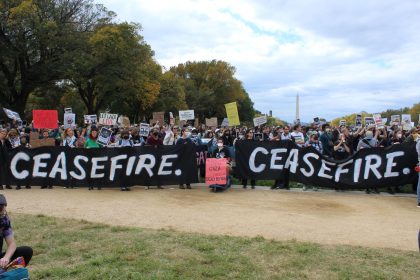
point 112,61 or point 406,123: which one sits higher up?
point 112,61

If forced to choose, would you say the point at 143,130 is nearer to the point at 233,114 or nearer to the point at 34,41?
the point at 233,114

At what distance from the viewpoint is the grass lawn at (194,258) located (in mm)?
5102

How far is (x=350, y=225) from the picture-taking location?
307 inches

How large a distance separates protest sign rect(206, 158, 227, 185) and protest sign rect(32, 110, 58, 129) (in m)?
6.85

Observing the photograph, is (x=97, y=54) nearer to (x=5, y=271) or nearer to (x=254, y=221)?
(x=254, y=221)

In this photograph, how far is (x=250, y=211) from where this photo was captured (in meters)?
8.98

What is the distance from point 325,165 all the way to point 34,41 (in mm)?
29307

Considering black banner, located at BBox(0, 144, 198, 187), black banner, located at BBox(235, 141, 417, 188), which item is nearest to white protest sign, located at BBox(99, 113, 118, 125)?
black banner, located at BBox(0, 144, 198, 187)

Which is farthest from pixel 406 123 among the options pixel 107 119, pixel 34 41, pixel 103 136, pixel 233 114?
pixel 34 41

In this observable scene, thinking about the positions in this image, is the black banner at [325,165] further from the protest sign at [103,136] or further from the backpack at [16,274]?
the backpack at [16,274]

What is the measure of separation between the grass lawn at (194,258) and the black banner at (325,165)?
5.83 meters

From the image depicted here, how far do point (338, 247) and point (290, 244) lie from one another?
71 centimetres

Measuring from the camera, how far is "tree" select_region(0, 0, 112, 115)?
3250 cm

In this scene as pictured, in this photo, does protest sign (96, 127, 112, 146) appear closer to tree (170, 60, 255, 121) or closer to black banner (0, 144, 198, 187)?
black banner (0, 144, 198, 187)
